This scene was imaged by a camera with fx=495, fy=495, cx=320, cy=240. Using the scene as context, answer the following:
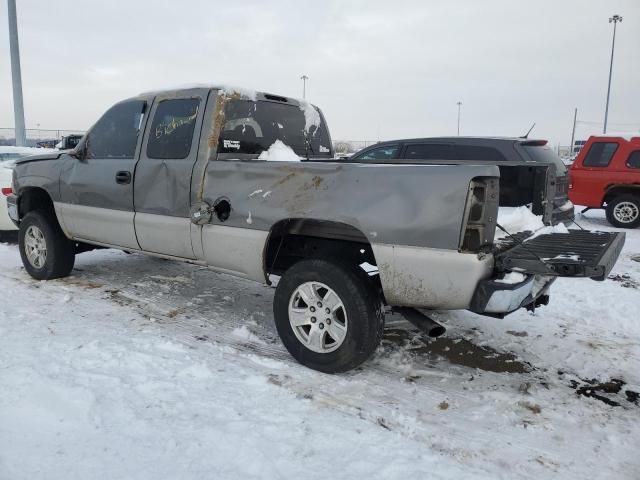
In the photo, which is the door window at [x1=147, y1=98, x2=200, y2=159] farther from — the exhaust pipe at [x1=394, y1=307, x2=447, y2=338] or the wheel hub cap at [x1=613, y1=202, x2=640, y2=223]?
the wheel hub cap at [x1=613, y1=202, x2=640, y2=223]

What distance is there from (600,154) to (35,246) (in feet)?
35.1

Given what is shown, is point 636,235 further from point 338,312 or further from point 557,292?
point 338,312

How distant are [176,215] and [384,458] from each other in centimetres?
257

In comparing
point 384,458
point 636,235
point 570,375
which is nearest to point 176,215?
point 384,458

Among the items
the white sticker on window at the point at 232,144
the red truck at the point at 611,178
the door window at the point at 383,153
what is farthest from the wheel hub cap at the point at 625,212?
the white sticker on window at the point at 232,144

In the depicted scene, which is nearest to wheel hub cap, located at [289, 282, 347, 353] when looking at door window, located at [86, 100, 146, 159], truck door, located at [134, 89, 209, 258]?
truck door, located at [134, 89, 209, 258]

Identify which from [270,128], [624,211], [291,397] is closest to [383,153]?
[270,128]

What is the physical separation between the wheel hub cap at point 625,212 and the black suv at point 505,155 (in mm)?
4455

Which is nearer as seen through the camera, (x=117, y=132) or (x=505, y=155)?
(x=117, y=132)

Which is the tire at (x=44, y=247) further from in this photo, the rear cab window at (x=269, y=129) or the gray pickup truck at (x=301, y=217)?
the rear cab window at (x=269, y=129)

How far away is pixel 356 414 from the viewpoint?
2.91 meters

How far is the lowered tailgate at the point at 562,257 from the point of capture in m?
2.70

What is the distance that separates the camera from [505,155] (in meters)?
6.61

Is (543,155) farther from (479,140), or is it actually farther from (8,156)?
(8,156)
